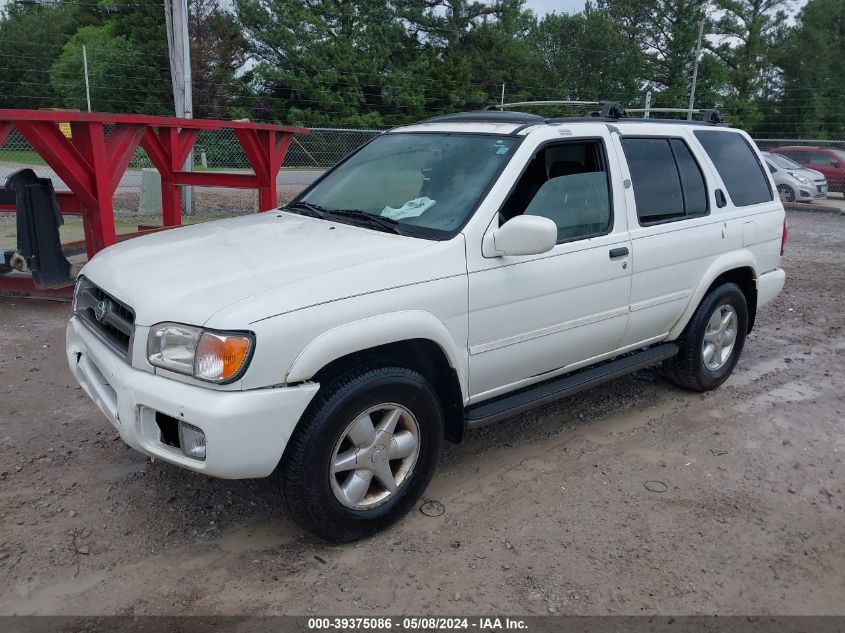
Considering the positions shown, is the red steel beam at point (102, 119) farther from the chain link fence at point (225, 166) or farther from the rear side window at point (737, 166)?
the chain link fence at point (225, 166)

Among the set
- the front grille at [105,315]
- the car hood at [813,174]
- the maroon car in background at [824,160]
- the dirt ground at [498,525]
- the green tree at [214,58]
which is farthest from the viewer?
the green tree at [214,58]

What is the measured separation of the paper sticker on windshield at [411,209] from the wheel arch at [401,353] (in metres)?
0.69

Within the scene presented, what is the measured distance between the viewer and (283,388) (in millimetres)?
2793

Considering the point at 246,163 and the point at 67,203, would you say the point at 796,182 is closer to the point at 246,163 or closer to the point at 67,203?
the point at 246,163

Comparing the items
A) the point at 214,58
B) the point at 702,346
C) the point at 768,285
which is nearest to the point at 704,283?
the point at 702,346

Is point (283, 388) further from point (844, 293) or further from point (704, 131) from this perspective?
point (844, 293)

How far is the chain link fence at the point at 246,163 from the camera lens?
15.1m

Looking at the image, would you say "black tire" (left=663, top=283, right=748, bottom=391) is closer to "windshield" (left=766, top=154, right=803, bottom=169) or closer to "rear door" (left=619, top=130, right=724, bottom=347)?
"rear door" (left=619, top=130, right=724, bottom=347)

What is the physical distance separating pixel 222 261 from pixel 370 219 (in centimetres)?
85

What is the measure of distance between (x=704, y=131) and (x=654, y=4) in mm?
52484

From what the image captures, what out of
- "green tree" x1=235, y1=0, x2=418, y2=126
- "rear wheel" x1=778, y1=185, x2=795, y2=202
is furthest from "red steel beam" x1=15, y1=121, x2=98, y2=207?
"green tree" x1=235, y1=0, x2=418, y2=126

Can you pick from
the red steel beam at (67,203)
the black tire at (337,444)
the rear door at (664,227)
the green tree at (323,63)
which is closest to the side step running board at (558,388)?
the rear door at (664,227)

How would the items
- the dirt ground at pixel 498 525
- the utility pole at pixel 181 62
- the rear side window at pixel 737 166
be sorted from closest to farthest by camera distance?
the dirt ground at pixel 498 525 < the rear side window at pixel 737 166 < the utility pole at pixel 181 62

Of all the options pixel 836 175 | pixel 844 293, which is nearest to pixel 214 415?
pixel 844 293
